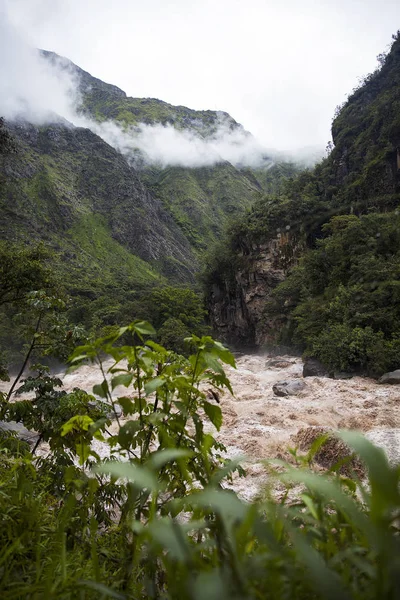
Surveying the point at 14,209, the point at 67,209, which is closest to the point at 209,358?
the point at 14,209

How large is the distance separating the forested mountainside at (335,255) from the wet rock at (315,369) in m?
0.40

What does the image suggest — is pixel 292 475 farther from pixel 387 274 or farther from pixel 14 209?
pixel 14 209

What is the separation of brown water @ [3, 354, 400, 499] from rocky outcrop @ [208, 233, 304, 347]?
45.2 feet

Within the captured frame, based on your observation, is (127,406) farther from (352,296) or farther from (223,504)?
(352,296)

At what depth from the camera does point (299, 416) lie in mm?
9141

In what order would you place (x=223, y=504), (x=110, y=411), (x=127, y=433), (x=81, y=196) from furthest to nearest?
(x=81, y=196) → (x=110, y=411) → (x=127, y=433) → (x=223, y=504)

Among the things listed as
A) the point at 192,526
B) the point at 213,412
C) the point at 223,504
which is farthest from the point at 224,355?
the point at 223,504

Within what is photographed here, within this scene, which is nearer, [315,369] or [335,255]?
[315,369]

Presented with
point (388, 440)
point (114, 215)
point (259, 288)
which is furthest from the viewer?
point (114, 215)

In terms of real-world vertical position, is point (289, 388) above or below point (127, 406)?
below

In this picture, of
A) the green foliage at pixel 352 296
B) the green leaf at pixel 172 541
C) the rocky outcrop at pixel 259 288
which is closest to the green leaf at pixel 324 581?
the green leaf at pixel 172 541

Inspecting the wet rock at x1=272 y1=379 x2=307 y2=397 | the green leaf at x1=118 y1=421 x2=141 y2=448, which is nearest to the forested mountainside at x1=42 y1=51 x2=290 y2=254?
the wet rock at x1=272 y1=379 x2=307 y2=397

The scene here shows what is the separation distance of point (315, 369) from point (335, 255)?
891 cm

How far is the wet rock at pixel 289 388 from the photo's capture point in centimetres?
1163
